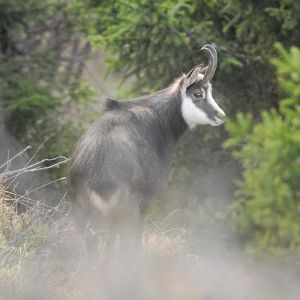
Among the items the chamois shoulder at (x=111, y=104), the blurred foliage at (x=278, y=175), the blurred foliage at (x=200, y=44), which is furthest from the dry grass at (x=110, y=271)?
the blurred foliage at (x=200, y=44)

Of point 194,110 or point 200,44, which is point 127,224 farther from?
point 200,44

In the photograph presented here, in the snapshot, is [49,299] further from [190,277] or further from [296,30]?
[296,30]

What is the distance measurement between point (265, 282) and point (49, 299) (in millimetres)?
1999

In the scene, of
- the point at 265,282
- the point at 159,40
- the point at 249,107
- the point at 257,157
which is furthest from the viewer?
the point at 249,107

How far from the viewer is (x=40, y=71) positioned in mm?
Answer: 14508

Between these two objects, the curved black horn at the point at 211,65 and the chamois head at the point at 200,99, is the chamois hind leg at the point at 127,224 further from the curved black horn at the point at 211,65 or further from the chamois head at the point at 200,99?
the curved black horn at the point at 211,65

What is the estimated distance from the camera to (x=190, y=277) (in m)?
8.34

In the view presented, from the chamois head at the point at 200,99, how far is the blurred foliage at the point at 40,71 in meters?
3.30

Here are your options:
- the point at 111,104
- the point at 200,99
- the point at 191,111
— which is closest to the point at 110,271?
the point at 111,104

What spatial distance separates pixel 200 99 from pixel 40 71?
6001mm

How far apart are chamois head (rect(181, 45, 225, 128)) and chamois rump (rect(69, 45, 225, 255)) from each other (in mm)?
15

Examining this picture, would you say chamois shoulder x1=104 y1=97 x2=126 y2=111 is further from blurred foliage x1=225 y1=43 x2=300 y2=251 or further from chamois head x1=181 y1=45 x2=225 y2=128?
blurred foliage x1=225 y1=43 x2=300 y2=251

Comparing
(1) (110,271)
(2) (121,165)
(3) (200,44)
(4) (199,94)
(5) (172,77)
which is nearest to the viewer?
(2) (121,165)

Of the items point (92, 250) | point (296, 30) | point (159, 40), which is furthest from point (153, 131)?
point (296, 30)
